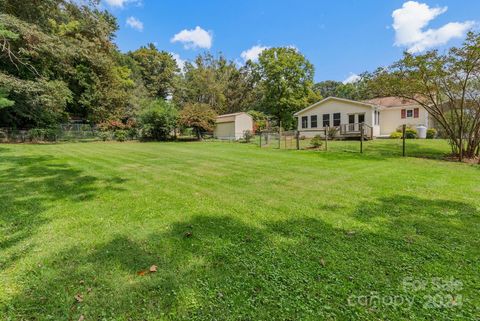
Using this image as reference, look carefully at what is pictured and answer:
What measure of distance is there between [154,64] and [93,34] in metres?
16.0

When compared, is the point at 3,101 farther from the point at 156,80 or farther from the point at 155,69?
the point at 155,69

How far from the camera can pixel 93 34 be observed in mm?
23953

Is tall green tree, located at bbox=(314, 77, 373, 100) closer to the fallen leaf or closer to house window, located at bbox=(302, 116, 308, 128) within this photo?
house window, located at bbox=(302, 116, 308, 128)

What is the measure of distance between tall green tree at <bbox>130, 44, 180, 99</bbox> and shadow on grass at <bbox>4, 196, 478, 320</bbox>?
39527 millimetres

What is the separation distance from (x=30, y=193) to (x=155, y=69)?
130 ft

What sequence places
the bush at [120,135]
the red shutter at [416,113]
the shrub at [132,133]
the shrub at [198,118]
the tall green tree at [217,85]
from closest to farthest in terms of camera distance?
1. the red shutter at [416,113]
2. the shrub at [198,118]
3. the bush at [120,135]
4. the shrub at [132,133]
5. the tall green tree at [217,85]

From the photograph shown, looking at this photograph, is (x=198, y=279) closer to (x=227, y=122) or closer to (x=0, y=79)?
(x=0, y=79)

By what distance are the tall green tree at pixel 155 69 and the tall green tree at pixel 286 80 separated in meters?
15.6

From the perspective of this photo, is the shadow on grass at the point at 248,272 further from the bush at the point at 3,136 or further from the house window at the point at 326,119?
the bush at the point at 3,136

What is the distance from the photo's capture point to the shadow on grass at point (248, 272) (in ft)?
6.34

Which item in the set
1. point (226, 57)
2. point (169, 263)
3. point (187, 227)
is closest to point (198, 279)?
point (169, 263)

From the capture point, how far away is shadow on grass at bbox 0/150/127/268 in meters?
3.11

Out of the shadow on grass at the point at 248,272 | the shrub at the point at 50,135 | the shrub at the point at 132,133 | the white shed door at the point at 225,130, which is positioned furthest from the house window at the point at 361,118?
the shrub at the point at 50,135

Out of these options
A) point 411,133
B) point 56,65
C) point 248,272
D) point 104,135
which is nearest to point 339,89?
point 411,133
